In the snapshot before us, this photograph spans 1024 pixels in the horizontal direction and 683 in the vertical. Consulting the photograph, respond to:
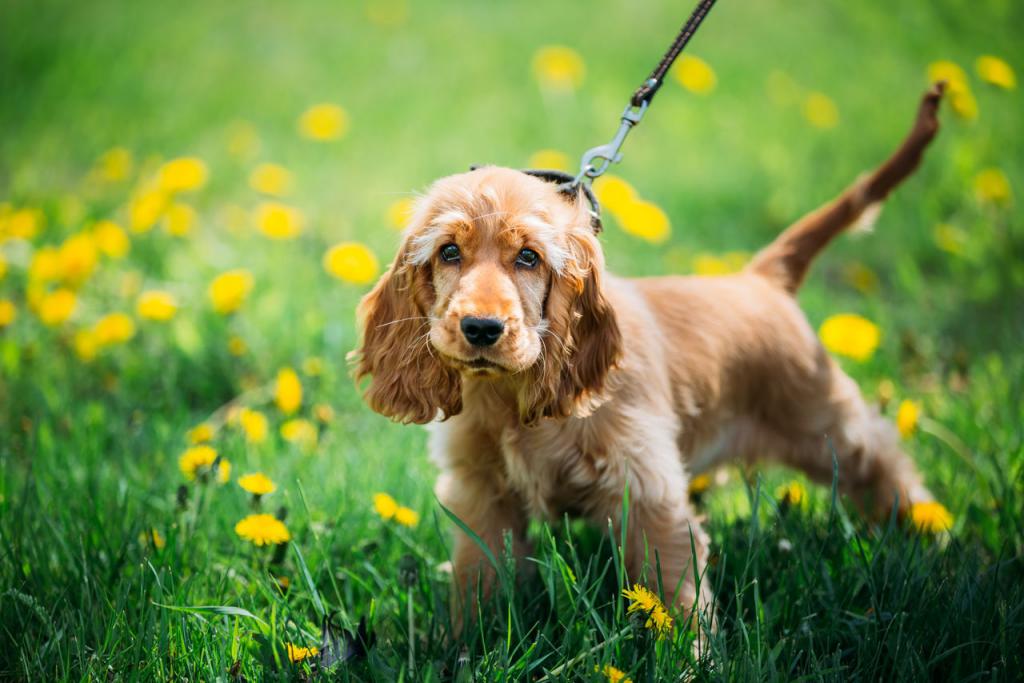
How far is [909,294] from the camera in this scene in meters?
4.30

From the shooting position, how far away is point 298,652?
174 centimetres

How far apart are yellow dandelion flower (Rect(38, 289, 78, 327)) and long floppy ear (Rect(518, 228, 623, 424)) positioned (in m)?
2.06

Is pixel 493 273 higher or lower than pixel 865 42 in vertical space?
lower

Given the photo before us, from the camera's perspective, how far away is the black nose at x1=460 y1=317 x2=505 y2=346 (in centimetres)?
167

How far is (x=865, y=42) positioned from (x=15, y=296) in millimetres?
5855

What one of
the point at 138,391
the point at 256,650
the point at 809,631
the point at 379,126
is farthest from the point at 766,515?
the point at 379,126

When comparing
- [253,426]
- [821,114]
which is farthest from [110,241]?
[821,114]

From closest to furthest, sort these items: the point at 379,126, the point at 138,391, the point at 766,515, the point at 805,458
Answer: the point at 766,515, the point at 805,458, the point at 138,391, the point at 379,126

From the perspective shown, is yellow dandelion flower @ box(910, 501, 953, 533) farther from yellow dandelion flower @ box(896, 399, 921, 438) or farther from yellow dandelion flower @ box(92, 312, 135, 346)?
yellow dandelion flower @ box(92, 312, 135, 346)

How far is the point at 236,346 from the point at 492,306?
1820 millimetres

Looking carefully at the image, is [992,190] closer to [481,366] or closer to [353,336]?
[353,336]

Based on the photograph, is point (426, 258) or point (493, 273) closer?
point (493, 273)

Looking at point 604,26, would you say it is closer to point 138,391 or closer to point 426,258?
point 138,391

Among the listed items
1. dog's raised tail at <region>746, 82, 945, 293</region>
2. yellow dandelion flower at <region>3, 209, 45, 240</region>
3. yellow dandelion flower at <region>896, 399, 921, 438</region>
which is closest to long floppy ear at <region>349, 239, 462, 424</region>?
dog's raised tail at <region>746, 82, 945, 293</region>
